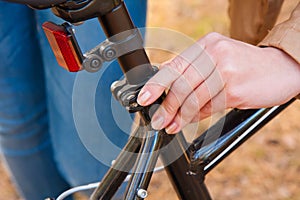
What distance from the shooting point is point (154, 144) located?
70 centimetres

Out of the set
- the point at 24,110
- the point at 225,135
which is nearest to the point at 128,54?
the point at 225,135

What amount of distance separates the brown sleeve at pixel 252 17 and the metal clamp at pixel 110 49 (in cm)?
30

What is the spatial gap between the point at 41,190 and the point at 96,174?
0.65 ft

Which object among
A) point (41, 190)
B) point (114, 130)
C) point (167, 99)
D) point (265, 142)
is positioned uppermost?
point (167, 99)

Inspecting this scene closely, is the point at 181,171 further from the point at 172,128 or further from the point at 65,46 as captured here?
the point at 65,46

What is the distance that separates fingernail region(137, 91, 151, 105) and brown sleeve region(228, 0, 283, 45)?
0.31 m

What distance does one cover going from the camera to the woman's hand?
1.98 feet

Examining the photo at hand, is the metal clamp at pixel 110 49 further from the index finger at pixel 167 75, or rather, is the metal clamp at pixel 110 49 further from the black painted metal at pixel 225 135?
the black painted metal at pixel 225 135

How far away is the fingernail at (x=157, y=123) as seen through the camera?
0.65m

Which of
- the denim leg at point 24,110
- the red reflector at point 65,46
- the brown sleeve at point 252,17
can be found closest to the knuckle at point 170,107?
the red reflector at point 65,46

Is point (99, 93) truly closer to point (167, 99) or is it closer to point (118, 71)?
point (118, 71)

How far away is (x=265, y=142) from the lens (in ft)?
5.43

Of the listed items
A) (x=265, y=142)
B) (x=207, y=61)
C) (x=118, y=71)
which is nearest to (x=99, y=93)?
(x=118, y=71)

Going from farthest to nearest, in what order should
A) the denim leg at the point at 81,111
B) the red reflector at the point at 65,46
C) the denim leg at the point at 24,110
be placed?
the denim leg at the point at 24,110, the denim leg at the point at 81,111, the red reflector at the point at 65,46
